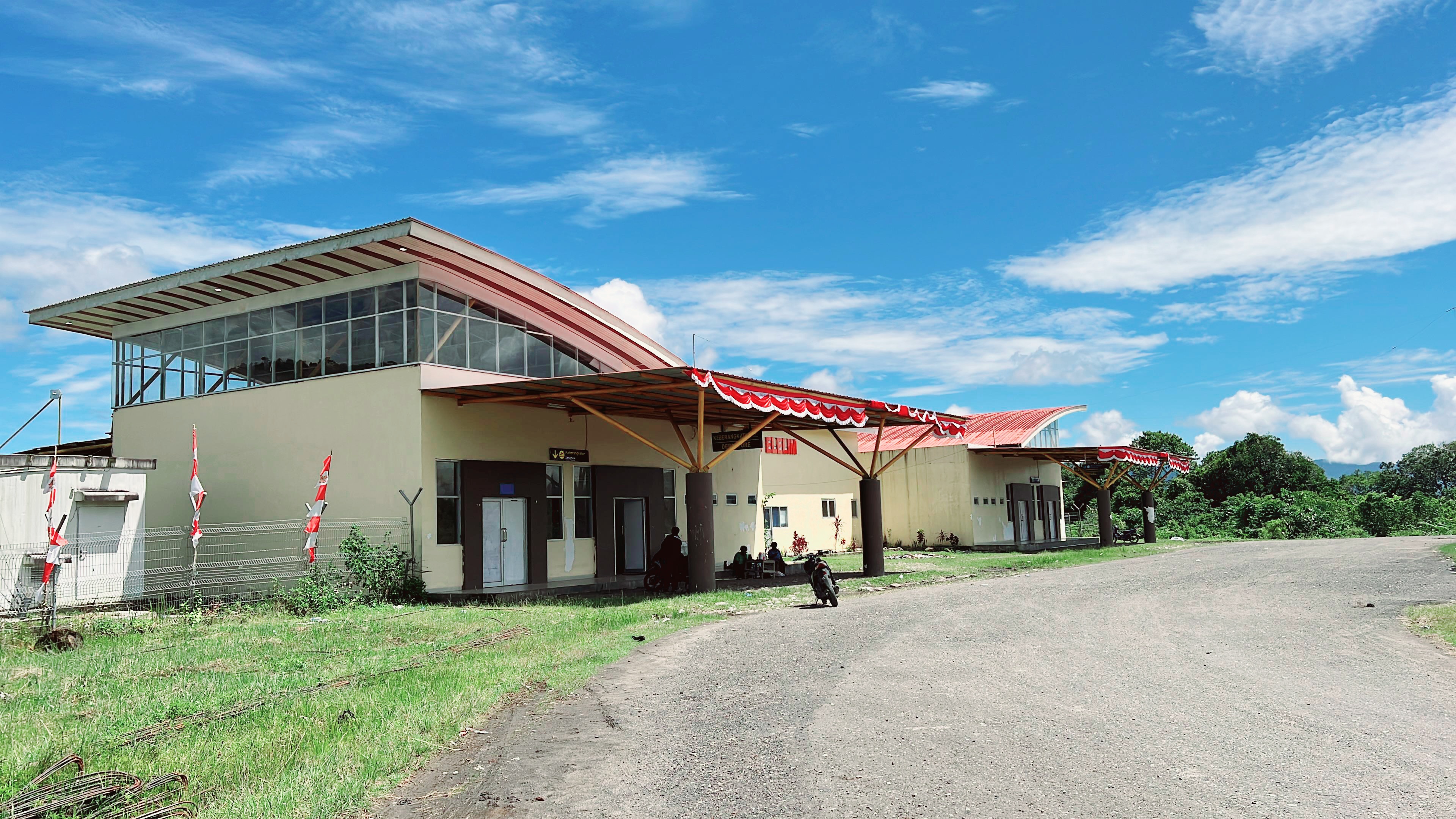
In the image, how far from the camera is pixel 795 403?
21.2 metres

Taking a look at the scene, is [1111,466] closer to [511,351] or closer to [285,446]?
[511,351]

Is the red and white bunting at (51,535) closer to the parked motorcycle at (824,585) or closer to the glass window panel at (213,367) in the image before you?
the glass window panel at (213,367)

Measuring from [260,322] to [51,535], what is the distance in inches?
303

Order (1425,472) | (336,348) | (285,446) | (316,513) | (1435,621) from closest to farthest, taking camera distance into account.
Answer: (1435,621) < (316,513) < (336,348) < (285,446) < (1425,472)

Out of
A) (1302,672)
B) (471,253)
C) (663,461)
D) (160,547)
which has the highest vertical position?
(471,253)

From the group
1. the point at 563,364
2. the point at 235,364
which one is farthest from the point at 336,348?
the point at 563,364

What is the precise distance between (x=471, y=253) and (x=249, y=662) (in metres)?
12.2

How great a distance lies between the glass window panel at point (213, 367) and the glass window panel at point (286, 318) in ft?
6.92

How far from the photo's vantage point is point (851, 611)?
16.7 m

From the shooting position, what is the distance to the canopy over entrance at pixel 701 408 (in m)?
19.0

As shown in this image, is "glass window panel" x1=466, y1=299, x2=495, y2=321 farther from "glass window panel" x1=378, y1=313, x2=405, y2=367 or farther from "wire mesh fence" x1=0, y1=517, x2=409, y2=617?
"wire mesh fence" x1=0, y1=517, x2=409, y2=617

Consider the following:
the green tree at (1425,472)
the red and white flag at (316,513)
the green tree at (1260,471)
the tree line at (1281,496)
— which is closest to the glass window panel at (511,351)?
the red and white flag at (316,513)

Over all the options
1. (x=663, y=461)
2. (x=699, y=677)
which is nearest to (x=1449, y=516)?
(x=663, y=461)

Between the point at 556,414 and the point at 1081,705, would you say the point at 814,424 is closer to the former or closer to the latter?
the point at 556,414
